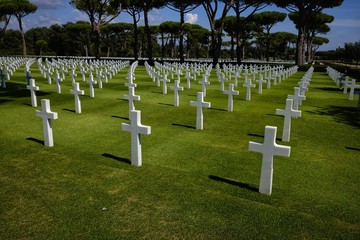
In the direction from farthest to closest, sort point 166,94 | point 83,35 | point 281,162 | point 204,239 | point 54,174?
point 83,35 < point 166,94 < point 281,162 < point 54,174 < point 204,239

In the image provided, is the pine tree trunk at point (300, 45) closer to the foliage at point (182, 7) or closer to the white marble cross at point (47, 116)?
the foliage at point (182, 7)

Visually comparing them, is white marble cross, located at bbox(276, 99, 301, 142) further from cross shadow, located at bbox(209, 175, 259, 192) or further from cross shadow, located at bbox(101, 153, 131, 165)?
cross shadow, located at bbox(101, 153, 131, 165)

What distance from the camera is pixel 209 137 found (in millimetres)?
7648

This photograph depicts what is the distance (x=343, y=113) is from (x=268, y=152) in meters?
8.24

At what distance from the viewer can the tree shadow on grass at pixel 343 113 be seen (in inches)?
385

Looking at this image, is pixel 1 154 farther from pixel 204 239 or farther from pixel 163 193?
pixel 204 239

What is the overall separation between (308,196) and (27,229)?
12.4ft

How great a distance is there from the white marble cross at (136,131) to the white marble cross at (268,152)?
1.84 meters

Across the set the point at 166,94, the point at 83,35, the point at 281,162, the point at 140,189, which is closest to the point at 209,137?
the point at 281,162

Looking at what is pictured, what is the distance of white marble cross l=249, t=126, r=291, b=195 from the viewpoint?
4270 millimetres

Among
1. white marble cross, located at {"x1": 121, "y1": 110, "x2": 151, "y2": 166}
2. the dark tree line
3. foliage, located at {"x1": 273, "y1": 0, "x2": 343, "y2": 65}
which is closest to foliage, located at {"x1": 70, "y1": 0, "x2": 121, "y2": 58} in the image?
the dark tree line

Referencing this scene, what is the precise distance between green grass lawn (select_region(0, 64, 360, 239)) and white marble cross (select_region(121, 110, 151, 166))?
8.7 inches

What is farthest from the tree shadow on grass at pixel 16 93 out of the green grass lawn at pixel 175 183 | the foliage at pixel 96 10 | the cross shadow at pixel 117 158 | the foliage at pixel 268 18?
the foliage at pixel 268 18

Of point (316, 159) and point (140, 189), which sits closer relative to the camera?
point (140, 189)
